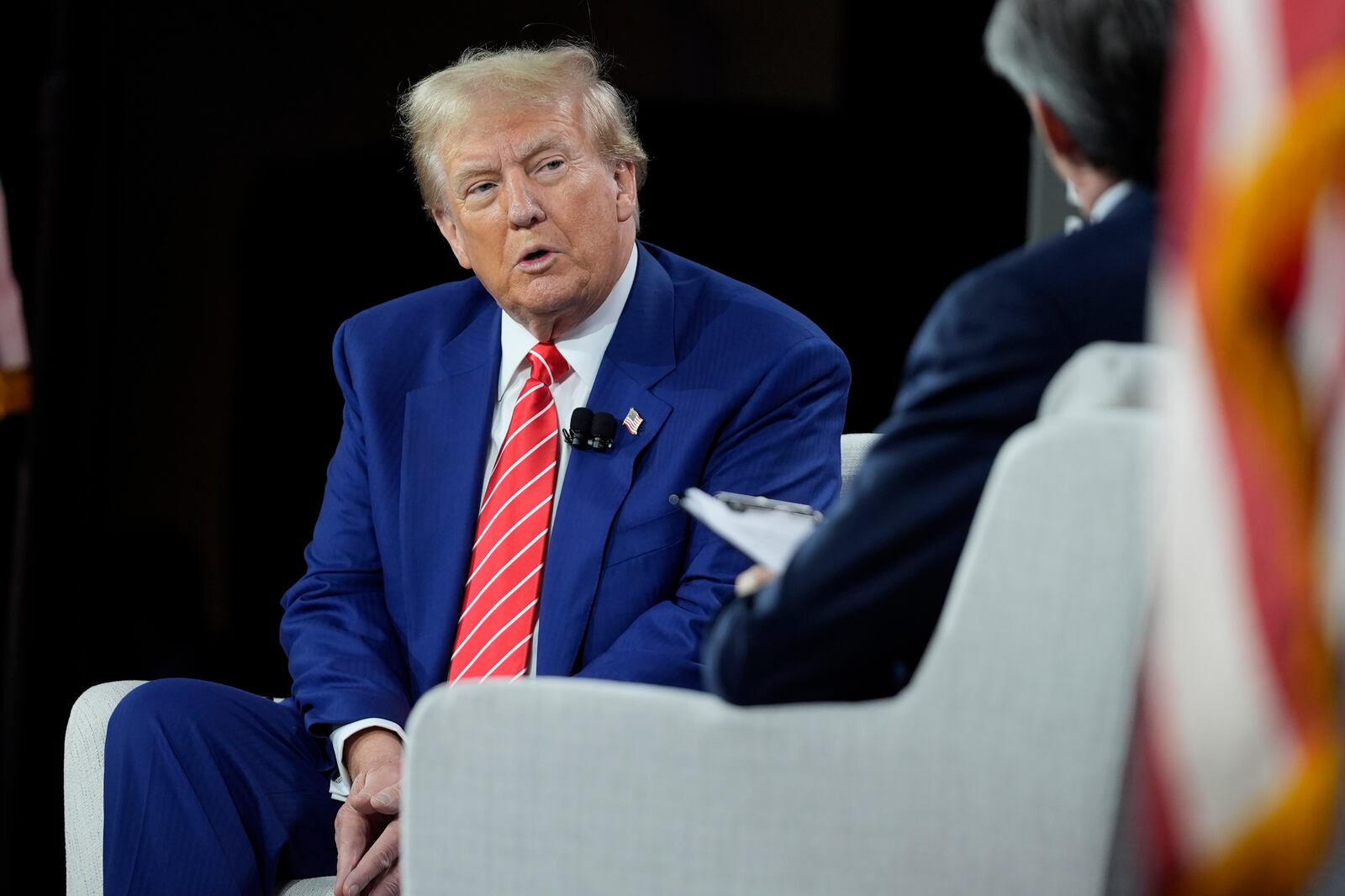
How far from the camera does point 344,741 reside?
184 cm

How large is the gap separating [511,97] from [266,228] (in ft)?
4.69

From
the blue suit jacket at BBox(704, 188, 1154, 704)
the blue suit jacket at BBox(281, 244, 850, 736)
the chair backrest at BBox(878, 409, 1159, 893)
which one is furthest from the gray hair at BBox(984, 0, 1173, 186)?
the blue suit jacket at BBox(281, 244, 850, 736)

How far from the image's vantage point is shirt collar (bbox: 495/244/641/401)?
81.6 inches

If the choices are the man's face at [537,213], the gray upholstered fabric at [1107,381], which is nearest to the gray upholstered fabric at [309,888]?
the man's face at [537,213]

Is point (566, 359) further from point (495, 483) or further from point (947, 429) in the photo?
point (947, 429)

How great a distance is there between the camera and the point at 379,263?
328cm

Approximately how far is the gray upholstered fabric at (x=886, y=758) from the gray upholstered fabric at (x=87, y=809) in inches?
27.3

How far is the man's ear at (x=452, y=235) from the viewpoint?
2.14 meters

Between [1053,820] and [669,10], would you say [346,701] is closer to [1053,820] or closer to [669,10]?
[1053,820]

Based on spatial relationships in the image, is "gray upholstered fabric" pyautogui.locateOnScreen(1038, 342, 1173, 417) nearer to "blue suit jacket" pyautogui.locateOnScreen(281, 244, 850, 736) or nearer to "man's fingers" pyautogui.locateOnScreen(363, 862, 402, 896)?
"blue suit jacket" pyautogui.locateOnScreen(281, 244, 850, 736)

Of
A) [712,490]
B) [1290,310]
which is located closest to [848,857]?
[1290,310]

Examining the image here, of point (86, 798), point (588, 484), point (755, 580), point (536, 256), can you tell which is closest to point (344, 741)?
point (86, 798)

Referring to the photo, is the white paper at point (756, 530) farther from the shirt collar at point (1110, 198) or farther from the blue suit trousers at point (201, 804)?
the blue suit trousers at point (201, 804)

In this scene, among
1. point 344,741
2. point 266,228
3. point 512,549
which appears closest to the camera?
point 344,741
